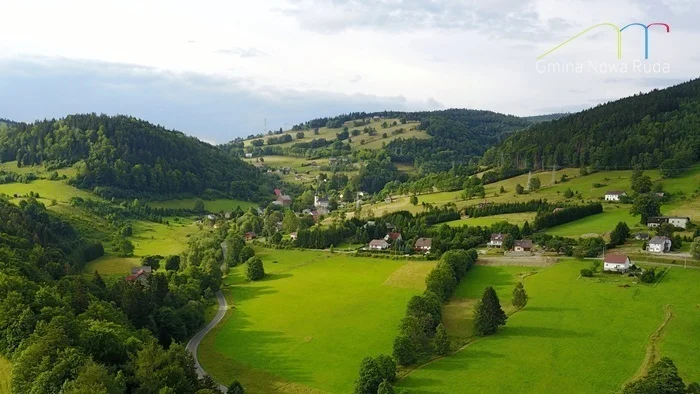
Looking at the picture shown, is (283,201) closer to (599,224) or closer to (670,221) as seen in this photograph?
(599,224)

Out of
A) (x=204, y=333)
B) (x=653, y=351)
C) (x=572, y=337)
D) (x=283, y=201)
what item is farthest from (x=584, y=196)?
(x=283, y=201)

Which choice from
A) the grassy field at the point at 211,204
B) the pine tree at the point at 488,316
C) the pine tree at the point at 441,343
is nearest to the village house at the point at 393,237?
the pine tree at the point at 488,316

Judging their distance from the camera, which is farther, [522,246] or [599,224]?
[599,224]

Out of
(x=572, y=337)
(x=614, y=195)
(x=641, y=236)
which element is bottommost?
(x=572, y=337)

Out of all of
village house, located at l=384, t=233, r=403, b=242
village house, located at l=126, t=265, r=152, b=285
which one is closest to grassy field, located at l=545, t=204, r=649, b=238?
village house, located at l=384, t=233, r=403, b=242

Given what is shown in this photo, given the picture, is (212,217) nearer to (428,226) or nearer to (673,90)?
(428,226)

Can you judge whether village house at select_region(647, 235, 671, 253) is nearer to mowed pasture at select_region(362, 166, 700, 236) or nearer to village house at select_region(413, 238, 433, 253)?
mowed pasture at select_region(362, 166, 700, 236)

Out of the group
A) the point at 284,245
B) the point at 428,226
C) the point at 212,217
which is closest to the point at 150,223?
the point at 212,217
